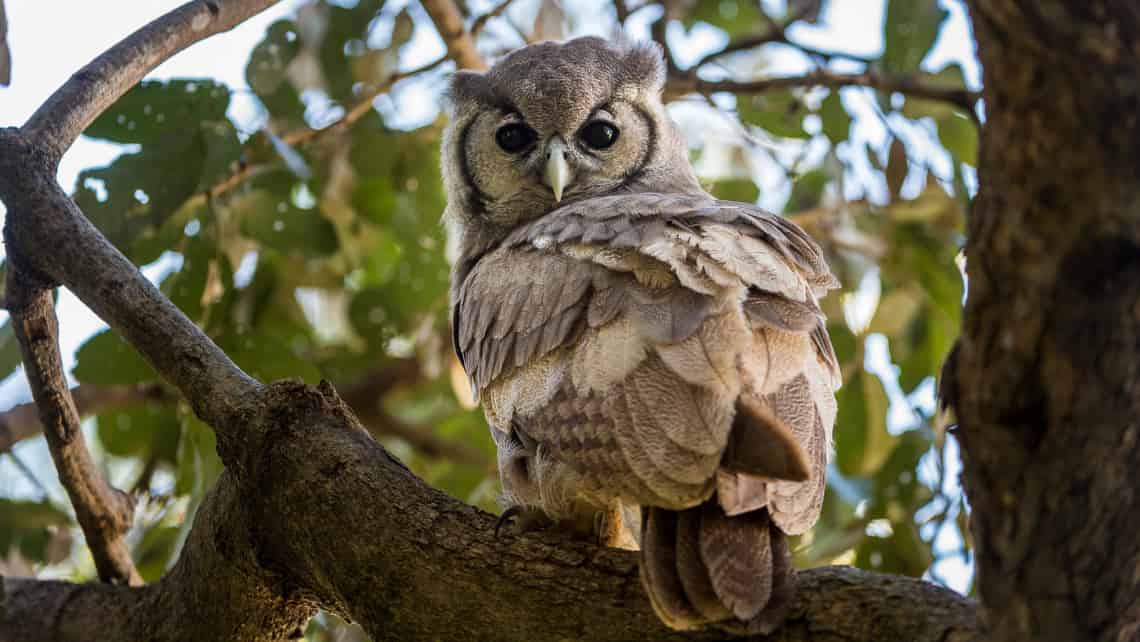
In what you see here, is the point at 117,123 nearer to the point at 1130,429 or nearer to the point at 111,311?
the point at 111,311

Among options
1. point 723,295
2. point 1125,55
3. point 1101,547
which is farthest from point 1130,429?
point 723,295

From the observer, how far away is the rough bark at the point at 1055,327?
1563mm

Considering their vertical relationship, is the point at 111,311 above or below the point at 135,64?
below

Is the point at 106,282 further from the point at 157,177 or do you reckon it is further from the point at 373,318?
the point at 373,318

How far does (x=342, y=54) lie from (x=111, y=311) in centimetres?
234

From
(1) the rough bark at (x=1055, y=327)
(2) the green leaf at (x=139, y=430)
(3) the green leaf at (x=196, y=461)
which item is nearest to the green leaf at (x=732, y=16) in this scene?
(2) the green leaf at (x=139, y=430)

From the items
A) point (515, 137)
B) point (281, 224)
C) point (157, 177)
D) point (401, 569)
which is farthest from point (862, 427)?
point (157, 177)

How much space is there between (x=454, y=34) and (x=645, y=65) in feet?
3.31

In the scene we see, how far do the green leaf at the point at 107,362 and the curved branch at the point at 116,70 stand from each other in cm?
96

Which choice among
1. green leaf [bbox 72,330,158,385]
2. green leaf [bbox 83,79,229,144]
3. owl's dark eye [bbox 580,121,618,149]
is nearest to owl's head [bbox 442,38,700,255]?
owl's dark eye [bbox 580,121,618,149]

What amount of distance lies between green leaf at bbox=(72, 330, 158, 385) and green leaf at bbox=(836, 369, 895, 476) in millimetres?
2731

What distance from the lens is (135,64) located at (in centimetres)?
322

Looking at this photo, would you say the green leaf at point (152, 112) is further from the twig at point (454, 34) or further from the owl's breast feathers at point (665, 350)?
the owl's breast feathers at point (665, 350)

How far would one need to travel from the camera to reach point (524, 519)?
2.85 metres
